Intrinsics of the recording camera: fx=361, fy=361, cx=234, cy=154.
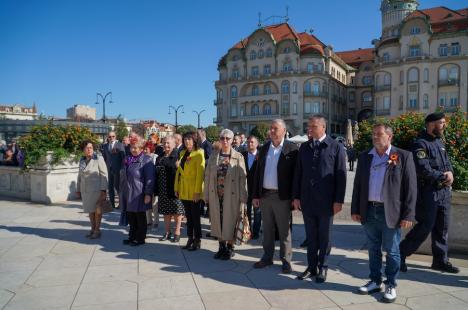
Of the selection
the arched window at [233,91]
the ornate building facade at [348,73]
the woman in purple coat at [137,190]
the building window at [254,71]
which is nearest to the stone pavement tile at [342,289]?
the woman in purple coat at [137,190]

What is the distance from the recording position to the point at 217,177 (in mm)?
5637

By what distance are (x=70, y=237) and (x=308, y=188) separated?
15.5 ft

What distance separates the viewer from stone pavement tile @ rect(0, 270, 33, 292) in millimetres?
4457

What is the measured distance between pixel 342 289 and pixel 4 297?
394cm

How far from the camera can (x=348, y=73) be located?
71.2m

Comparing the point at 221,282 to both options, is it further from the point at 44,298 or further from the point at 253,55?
the point at 253,55

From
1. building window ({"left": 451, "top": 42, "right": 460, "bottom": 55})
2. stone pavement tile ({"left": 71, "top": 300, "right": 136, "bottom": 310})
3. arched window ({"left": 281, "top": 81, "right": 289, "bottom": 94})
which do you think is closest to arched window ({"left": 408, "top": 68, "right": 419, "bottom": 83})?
building window ({"left": 451, "top": 42, "right": 460, "bottom": 55})

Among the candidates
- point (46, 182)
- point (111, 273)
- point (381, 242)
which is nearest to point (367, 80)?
point (46, 182)

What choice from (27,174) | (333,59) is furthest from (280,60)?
(27,174)

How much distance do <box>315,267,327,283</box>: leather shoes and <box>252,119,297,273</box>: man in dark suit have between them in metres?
0.47

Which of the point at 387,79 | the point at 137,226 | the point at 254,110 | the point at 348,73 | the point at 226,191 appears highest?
the point at 348,73

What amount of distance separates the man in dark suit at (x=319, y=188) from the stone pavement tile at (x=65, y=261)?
10.6 feet

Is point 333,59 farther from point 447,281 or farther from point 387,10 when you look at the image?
point 447,281

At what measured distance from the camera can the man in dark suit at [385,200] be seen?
4.00 metres
